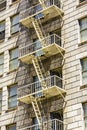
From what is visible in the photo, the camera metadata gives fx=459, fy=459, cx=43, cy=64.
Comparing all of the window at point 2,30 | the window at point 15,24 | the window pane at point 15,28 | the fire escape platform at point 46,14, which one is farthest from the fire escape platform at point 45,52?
the window at point 2,30

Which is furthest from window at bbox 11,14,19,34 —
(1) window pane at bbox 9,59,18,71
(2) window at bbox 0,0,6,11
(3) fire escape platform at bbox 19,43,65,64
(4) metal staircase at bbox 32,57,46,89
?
(4) metal staircase at bbox 32,57,46,89

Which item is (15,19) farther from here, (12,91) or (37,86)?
(37,86)

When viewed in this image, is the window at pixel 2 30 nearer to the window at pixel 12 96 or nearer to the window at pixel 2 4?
the window at pixel 2 4

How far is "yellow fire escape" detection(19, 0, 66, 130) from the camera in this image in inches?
1416

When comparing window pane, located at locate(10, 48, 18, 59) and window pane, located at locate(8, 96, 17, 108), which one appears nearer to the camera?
window pane, located at locate(8, 96, 17, 108)

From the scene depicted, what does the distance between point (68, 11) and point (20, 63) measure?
6484 mm

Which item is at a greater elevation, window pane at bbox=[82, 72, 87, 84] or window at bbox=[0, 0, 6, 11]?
window at bbox=[0, 0, 6, 11]

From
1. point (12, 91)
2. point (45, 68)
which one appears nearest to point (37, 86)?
point (45, 68)

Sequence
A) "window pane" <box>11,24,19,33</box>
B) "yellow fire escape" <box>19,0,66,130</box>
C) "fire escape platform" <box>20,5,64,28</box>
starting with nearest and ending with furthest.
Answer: "yellow fire escape" <box>19,0,66,130</box> < "fire escape platform" <box>20,5,64,28</box> < "window pane" <box>11,24,19,33</box>

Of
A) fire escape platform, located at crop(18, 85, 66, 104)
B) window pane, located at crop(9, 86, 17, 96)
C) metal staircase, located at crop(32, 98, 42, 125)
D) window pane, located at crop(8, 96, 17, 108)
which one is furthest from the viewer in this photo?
window pane, located at crop(9, 86, 17, 96)

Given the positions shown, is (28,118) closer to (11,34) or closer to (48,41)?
(48,41)

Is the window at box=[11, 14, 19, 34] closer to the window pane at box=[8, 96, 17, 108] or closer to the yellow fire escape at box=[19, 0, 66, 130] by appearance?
the yellow fire escape at box=[19, 0, 66, 130]

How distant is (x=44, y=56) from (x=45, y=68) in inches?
40.1

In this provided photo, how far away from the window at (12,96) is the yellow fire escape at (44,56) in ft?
9.52
